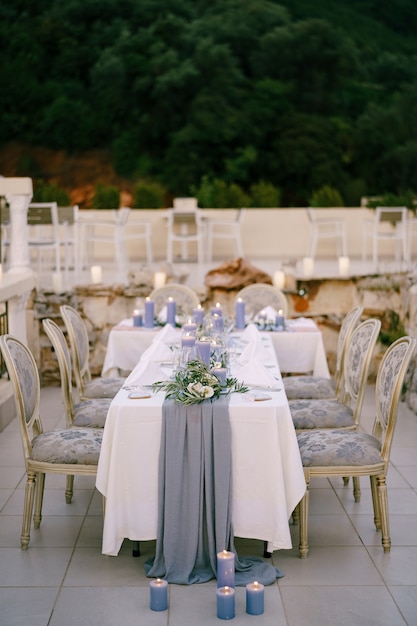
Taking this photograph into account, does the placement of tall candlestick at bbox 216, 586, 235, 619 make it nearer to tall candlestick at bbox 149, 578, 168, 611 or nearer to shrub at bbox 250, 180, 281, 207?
tall candlestick at bbox 149, 578, 168, 611

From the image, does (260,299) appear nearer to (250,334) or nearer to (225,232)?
(250,334)

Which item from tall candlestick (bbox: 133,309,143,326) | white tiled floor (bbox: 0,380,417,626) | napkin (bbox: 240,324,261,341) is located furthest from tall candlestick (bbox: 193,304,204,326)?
white tiled floor (bbox: 0,380,417,626)

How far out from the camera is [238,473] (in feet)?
11.0

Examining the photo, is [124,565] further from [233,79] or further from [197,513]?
[233,79]

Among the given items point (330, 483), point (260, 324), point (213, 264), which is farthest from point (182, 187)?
point (330, 483)

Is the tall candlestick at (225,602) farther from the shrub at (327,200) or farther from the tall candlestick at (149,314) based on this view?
the shrub at (327,200)

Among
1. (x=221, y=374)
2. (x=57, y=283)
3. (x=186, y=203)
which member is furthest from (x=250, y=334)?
A: (x=186, y=203)

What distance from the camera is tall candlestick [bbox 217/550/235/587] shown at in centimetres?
292

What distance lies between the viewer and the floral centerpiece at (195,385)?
11.1 ft

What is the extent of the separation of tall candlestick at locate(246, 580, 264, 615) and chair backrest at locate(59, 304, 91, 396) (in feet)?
6.85

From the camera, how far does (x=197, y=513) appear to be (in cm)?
332

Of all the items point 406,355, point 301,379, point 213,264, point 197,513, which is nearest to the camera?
point 197,513

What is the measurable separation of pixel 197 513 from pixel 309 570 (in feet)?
1.65

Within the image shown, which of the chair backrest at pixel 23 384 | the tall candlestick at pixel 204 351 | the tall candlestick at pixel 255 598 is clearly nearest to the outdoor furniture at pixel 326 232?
the tall candlestick at pixel 204 351
